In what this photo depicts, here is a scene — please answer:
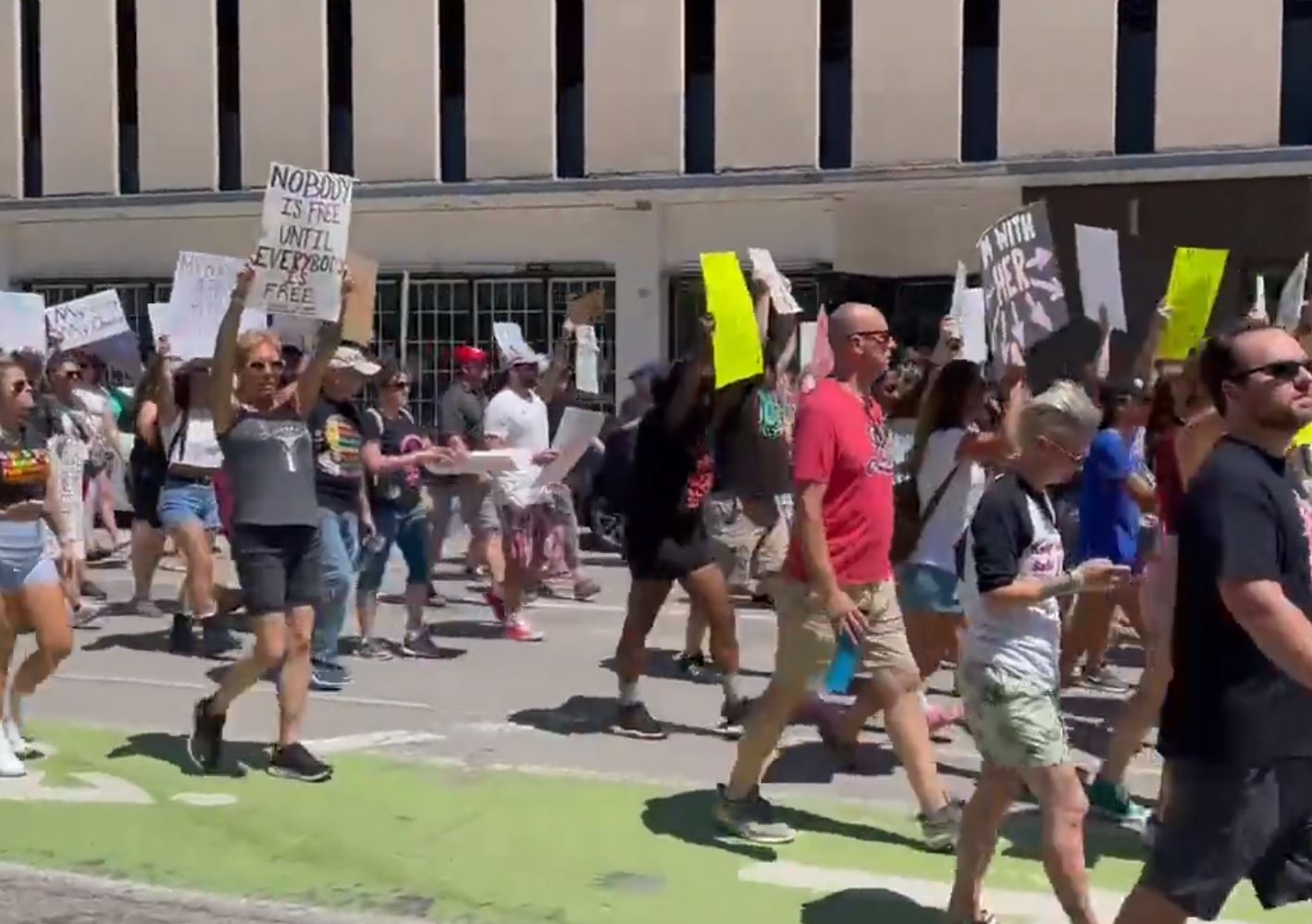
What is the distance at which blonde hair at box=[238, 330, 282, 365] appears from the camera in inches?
261

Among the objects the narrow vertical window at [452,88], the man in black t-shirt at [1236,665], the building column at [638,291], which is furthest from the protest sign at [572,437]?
the narrow vertical window at [452,88]

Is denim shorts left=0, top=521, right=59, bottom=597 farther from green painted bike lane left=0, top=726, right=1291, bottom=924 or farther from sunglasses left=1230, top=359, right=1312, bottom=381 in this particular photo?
sunglasses left=1230, top=359, right=1312, bottom=381

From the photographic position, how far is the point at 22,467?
6.61 metres

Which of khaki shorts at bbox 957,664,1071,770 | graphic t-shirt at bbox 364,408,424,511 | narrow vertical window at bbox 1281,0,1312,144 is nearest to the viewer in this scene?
khaki shorts at bbox 957,664,1071,770

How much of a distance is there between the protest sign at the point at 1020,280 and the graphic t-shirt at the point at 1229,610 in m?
4.57

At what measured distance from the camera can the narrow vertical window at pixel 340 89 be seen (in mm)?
23422

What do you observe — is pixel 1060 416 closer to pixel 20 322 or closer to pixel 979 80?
pixel 20 322

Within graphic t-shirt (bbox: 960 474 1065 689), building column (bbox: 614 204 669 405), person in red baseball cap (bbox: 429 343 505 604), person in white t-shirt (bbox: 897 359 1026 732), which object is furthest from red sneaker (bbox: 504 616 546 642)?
building column (bbox: 614 204 669 405)

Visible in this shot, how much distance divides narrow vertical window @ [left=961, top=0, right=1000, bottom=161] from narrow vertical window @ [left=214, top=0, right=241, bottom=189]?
10.1m

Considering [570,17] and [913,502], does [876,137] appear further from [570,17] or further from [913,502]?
[913,502]

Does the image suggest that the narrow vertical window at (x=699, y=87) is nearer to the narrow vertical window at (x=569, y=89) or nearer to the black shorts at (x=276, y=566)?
the narrow vertical window at (x=569, y=89)

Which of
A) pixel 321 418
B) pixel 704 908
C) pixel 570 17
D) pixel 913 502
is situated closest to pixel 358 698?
pixel 321 418

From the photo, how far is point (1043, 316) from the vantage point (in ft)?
27.3

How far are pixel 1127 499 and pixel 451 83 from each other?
55.2 ft
